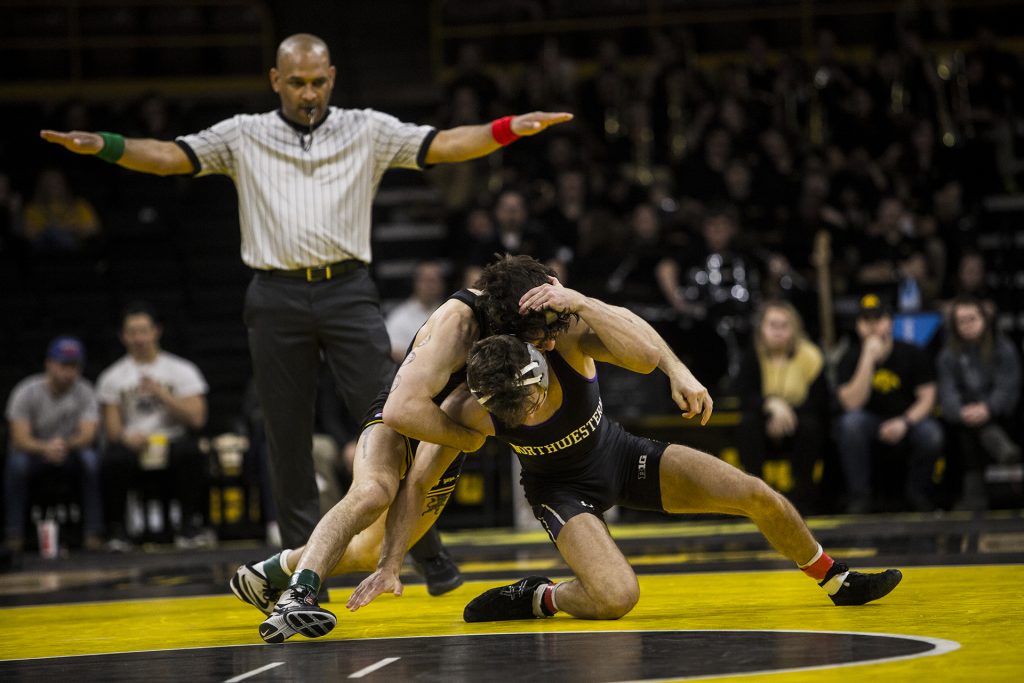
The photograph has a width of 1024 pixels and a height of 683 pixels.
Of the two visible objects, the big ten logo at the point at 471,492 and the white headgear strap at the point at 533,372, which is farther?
the big ten logo at the point at 471,492

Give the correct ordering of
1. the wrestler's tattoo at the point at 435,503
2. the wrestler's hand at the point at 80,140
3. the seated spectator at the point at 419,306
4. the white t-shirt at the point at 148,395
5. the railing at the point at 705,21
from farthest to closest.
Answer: the railing at the point at 705,21 < the seated spectator at the point at 419,306 < the white t-shirt at the point at 148,395 < the wrestler's hand at the point at 80,140 < the wrestler's tattoo at the point at 435,503

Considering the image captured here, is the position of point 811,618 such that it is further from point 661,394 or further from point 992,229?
point 992,229

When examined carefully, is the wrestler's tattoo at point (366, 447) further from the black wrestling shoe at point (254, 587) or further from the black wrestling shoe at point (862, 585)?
the black wrestling shoe at point (862, 585)

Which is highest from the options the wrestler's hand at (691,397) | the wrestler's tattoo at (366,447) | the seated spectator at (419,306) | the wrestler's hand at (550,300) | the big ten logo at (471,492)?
the seated spectator at (419,306)

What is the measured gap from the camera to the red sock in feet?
15.4

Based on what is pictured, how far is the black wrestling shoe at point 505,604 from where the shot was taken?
473cm

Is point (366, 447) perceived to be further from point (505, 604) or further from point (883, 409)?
point (883, 409)

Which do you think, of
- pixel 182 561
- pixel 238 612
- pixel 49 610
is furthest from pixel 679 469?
pixel 182 561

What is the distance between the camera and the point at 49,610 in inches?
234

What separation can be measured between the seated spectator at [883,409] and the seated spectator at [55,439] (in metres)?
4.83

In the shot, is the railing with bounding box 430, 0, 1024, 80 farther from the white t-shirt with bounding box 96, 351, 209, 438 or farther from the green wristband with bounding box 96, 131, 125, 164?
the green wristband with bounding box 96, 131, 125, 164

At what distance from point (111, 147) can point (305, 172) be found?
69cm

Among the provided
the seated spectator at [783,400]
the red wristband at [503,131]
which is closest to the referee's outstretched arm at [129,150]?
the red wristband at [503,131]

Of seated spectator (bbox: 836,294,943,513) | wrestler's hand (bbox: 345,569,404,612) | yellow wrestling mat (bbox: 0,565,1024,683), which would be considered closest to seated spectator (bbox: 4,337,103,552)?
yellow wrestling mat (bbox: 0,565,1024,683)
